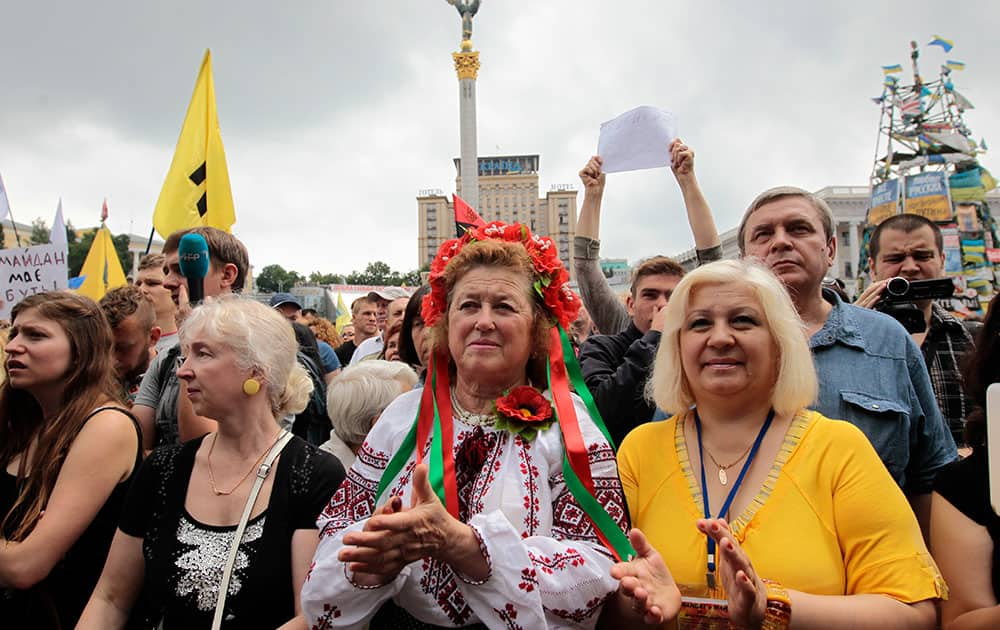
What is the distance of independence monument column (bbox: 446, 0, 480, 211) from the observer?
50.0m

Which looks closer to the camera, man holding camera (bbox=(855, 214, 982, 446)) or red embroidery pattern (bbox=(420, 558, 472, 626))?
red embroidery pattern (bbox=(420, 558, 472, 626))

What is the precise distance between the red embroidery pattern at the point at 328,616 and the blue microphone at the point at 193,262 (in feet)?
5.53

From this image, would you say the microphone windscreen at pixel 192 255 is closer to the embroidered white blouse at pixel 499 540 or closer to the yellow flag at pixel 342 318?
the embroidered white blouse at pixel 499 540

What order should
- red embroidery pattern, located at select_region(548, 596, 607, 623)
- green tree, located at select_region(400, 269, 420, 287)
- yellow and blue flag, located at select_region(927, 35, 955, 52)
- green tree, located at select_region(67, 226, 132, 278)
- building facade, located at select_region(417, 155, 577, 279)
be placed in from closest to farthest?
red embroidery pattern, located at select_region(548, 596, 607, 623)
yellow and blue flag, located at select_region(927, 35, 955, 52)
green tree, located at select_region(67, 226, 132, 278)
green tree, located at select_region(400, 269, 420, 287)
building facade, located at select_region(417, 155, 577, 279)

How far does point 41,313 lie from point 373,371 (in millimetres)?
1404

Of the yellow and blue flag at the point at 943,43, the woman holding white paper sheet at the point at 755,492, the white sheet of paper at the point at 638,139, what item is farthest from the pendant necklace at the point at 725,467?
the yellow and blue flag at the point at 943,43

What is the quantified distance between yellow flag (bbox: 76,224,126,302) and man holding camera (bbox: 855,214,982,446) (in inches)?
318

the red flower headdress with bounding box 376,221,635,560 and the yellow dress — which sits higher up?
the red flower headdress with bounding box 376,221,635,560

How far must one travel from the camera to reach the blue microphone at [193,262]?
304 centimetres

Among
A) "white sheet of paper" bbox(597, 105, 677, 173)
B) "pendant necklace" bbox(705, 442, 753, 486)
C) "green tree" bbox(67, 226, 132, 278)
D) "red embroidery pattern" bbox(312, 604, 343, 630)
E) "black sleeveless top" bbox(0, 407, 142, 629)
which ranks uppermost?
"green tree" bbox(67, 226, 132, 278)

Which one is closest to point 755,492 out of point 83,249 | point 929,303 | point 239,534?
point 239,534

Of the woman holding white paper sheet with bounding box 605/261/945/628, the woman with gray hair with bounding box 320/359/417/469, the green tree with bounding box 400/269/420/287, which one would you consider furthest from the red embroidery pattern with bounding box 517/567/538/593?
the green tree with bounding box 400/269/420/287

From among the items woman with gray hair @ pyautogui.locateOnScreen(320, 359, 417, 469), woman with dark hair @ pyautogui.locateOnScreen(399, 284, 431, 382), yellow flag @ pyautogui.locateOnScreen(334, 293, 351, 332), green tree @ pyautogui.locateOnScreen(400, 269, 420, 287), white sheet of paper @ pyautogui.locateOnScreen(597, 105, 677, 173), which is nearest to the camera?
woman with gray hair @ pyautogui.locateOnScreen(320, 359, 417, 469)

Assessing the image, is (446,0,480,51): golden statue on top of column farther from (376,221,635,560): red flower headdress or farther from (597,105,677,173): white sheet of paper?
(376,221,635,560): red flower headdress
